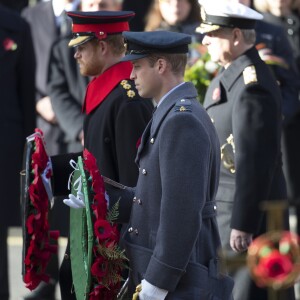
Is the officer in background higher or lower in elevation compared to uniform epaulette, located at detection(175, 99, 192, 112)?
lower

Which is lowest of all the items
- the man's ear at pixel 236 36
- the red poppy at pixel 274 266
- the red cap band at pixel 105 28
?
the man's ear at pixel 236 36

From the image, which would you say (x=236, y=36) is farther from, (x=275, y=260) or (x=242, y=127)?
(x=275, y=260)

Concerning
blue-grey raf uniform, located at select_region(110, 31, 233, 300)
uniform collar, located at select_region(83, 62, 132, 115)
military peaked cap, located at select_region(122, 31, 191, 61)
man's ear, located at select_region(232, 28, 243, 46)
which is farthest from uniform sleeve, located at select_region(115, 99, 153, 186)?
man's ear, located at select_region(232, 28, 243, 46)

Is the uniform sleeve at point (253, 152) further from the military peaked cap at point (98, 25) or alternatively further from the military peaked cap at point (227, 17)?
the military peaked cap at point (98, 25)

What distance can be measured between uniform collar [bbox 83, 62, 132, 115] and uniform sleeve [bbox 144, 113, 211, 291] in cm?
113

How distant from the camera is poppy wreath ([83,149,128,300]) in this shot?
4.72 metres

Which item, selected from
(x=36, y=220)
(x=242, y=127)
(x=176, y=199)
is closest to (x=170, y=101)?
(x=176, y=199)

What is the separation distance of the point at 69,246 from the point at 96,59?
38.2 inches

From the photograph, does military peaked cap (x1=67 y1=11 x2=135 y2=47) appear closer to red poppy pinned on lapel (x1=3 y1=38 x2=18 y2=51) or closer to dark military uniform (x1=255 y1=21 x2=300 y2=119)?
red poppy pinned on lapel (x1=3 y1=38 x2=18 y2=51)

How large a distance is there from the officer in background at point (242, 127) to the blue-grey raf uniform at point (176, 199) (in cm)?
115

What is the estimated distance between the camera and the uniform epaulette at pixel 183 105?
4.72 meters

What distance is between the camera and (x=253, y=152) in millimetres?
6039

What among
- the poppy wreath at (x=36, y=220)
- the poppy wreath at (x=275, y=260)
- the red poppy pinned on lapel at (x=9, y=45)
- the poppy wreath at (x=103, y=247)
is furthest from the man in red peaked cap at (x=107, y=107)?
the poppy wreath at (x=275, y=260)

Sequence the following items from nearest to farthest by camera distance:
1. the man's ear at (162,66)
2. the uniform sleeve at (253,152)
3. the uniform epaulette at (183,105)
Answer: the uniform epaulette at (183,105)
the man's ear at (162,66)
the uniform sleeve at (253,152)
